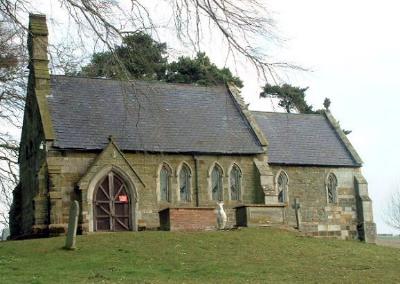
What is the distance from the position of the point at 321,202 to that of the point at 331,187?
1336 mm

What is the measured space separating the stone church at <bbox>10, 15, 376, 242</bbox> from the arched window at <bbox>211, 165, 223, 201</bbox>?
51mm

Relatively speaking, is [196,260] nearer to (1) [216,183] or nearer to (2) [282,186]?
(1) [216,183]

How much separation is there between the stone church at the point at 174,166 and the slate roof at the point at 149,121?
6cm

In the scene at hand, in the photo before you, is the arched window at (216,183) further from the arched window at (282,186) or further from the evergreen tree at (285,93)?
the evergreen tree at (285,93)

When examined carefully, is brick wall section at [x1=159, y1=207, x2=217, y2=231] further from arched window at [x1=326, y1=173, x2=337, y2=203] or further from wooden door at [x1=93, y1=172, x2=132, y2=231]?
arched window at [x1=326, y1=173, x2=337, y2=203]

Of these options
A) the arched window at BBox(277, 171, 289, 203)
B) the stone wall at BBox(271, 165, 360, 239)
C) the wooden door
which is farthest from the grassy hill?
the stone wall at BBox(271, 165, 360, 239)

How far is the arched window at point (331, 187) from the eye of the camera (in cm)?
3731

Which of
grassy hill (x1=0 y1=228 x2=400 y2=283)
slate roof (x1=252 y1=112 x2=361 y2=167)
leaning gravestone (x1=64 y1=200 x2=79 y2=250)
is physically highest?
slate roof (x1=252 y1=112 x2=361 y2=167)

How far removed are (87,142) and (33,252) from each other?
10.2 metres

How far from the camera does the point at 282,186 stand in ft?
119

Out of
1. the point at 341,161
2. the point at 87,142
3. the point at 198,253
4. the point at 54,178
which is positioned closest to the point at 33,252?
the point at 198,253

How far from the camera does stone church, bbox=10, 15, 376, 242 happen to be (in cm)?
2978

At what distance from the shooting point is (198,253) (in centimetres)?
2128

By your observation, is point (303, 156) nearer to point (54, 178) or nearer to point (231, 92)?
point (231, 92)
